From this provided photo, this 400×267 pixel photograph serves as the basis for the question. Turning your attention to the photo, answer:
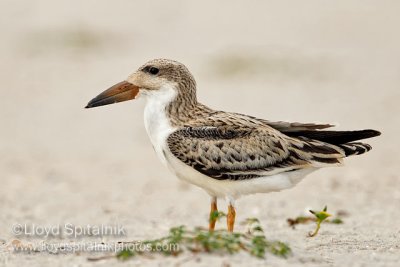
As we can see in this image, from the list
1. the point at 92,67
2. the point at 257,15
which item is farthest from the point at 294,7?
Result: the point at 92,67

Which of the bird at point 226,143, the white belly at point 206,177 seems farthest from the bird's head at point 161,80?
the white belly at point 206,177

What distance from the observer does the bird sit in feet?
27.9

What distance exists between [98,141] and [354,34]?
8287mm

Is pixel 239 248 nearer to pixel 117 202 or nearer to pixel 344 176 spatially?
pixel 117 202

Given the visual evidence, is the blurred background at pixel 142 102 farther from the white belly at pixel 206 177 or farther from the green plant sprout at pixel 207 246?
the green plant sprout at pixel 207 246

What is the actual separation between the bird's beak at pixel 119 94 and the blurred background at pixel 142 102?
1.72m

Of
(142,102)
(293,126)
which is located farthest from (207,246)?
(142,102)

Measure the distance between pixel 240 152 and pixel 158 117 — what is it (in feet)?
2.88

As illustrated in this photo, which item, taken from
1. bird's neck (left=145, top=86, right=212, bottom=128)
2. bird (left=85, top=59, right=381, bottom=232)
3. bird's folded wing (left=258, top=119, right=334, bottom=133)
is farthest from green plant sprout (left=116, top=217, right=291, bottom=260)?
bird's folded wing (left=258, top=119, right=334, bottom=133)

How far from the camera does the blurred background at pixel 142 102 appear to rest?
12.2 metres

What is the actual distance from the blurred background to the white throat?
178 cm

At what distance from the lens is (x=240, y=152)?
8.56m

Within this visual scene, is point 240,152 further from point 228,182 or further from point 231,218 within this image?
point 231,218

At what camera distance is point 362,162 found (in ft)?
A: 47.4
